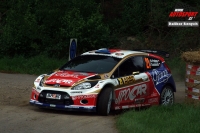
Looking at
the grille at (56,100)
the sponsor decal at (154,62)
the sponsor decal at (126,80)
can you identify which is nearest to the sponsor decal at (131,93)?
the sponsor decal at (126,80)

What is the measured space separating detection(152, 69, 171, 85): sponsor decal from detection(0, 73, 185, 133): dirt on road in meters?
1.92

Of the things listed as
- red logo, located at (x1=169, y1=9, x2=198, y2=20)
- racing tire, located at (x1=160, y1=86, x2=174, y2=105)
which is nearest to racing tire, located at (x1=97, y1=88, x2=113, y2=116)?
racing tire, located at (x1=160, y1=86, x2=174, y2=105)

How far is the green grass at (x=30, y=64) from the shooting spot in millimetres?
22469

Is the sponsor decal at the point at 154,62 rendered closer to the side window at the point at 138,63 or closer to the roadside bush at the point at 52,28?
the side window at the point at 138,63

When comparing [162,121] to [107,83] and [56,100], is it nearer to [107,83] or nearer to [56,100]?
[107,83]

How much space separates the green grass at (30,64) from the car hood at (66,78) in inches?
374

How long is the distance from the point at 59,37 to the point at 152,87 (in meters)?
11.8

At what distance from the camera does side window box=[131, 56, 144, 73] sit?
13609mm

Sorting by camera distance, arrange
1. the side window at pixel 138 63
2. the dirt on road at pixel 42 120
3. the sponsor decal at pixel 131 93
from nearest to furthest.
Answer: the dirt on road at pixel 42 120
the sponsor decal at pixel 131 93
the side window at pixel 138 63

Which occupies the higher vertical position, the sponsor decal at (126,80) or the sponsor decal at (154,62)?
the sponsor decal at (154,62)

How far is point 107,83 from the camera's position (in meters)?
12.2

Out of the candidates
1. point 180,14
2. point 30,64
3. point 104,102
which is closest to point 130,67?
point 104,102

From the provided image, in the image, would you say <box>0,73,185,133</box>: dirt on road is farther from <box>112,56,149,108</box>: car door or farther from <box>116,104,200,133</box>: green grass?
<box>112,56,149,108</box>: car door

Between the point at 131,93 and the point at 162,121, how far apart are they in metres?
2.50
